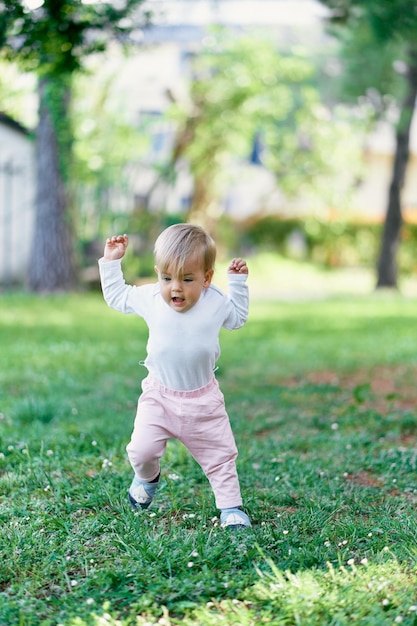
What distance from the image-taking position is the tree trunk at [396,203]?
15.4m

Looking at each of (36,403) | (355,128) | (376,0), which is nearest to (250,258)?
(355,128)

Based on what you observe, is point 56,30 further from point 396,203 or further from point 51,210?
point 396,203

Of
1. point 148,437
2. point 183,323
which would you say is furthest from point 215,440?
point 183,323

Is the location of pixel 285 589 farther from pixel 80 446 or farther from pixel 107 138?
pixel 107 138

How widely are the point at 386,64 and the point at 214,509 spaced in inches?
447

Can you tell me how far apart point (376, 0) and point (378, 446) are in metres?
3.59

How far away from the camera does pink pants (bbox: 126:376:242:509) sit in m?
3.14

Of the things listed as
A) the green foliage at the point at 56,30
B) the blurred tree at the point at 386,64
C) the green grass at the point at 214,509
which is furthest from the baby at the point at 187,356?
the blurred tree at the point at 386,64

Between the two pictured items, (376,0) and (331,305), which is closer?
(376,0)

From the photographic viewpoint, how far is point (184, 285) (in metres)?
3.03

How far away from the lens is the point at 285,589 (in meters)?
2.52

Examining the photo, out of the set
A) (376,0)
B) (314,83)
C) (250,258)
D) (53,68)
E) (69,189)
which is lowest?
(250,258)

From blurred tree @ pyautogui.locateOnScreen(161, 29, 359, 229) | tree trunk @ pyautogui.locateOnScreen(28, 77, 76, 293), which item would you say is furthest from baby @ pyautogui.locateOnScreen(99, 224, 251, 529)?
blurred tree @ pyautogui.locateOnScreen(161, 29, 359, 229)

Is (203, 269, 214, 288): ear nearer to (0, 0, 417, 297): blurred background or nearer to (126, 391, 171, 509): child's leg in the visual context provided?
(126, 391, 171, 509): child's leg
